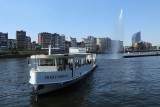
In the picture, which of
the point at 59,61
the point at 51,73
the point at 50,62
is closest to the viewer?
the point at 51,73

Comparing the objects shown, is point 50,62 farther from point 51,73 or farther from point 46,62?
point 51,73

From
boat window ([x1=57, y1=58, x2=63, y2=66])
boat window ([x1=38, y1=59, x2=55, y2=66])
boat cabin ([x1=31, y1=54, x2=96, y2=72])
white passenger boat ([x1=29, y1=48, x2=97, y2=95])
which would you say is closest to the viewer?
white passenger boat ([x1=29, y1=48, x2=97, y2=95])

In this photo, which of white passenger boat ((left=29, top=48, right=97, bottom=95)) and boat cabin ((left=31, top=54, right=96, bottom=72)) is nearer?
white passenger boat ((left=29, top=48, right=97, bottom=95))

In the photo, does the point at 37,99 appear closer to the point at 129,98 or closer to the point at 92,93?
the point at 92,93

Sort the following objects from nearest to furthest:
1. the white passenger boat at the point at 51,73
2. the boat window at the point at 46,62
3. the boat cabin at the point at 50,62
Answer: the white passenger boat at the point at 51,73 < the boat cabin at the point at 50,62 < the boat window at the point at 46,62

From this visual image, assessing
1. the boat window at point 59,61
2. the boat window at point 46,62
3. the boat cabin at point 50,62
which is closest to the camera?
the boat cabin at point 50,62

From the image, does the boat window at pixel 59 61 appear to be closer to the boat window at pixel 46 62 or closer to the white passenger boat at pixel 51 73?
the white passenger boat at pixel 51 73

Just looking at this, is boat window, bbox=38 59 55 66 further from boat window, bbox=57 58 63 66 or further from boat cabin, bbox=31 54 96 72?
boat window, bbox=57 58 63 66

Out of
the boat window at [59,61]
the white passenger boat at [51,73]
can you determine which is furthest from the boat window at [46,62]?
the boat window at [59,61]

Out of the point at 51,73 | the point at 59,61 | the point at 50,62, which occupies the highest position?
the point at 59,61

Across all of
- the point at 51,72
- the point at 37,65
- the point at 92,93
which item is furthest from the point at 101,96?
the point at 37,65

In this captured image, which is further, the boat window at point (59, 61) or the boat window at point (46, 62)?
the boat window at point (59, 61)

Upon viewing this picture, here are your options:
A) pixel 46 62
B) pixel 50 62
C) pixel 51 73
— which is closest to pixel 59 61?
pixel 50 62

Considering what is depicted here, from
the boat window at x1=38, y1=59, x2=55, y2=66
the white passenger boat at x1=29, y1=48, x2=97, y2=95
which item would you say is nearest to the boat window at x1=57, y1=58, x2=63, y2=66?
the white passenger boat at x1=29, y1=48, x2=97, y2=95
